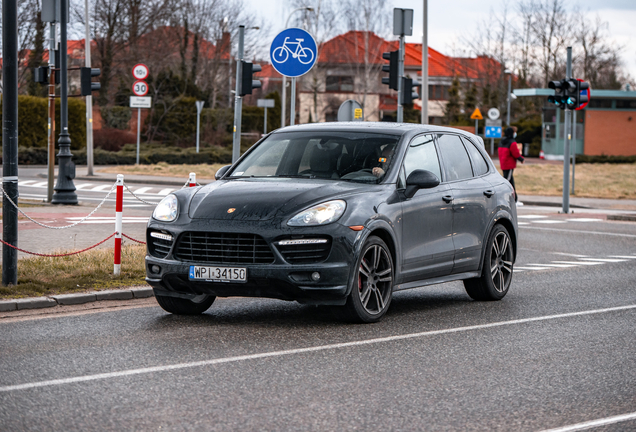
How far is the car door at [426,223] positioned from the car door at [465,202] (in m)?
0.14

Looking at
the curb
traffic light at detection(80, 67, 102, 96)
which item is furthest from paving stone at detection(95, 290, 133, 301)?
traffic light at detection(80, 67, 102, 96)

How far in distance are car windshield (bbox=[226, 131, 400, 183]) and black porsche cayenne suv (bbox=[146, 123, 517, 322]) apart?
0.04 feet

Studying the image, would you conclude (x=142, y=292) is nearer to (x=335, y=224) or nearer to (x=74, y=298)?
(x=74, y=298)

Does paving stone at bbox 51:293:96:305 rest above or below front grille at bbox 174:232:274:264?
below

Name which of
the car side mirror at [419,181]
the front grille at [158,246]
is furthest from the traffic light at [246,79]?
the front grille at [158,246]

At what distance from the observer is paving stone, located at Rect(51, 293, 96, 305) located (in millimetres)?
9000

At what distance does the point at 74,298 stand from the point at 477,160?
4.32 meters

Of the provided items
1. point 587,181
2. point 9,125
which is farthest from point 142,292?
point 587,181

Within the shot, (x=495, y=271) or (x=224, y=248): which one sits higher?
(x=224, y=248)

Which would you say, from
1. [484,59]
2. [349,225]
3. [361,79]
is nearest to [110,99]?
[361,79]

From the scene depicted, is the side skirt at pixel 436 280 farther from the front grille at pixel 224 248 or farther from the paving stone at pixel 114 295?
the paving stone at pixel 114 295

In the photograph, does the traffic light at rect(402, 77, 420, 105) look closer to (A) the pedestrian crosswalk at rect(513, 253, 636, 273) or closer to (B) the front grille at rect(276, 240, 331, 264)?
(A) the pedestrian crosswalk at rect(513, 253, 636, 273)

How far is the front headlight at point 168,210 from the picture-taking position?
7.96 meters

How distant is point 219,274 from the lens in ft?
24.9
